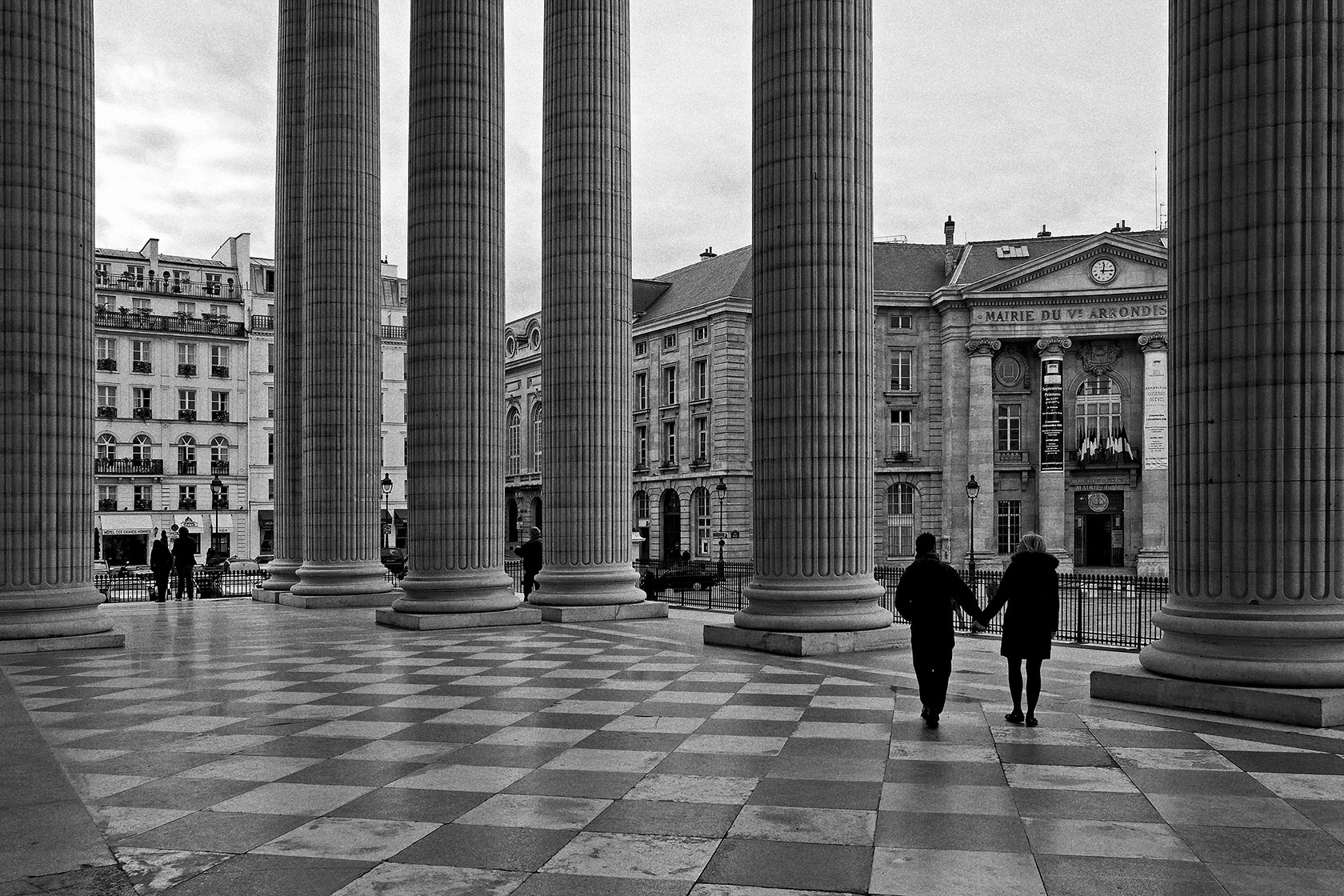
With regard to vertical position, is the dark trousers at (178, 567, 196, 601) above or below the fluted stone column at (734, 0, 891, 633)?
below

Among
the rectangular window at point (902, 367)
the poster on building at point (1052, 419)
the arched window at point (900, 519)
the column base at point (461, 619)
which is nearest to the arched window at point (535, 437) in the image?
the rectangular window at point (902, 367)

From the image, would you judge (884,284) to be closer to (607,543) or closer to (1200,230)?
(607,543)

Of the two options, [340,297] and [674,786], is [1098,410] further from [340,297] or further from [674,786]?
[674,786]

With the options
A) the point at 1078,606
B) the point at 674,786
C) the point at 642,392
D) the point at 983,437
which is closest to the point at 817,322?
the point at 1078,606

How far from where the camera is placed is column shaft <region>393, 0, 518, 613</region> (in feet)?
70.9

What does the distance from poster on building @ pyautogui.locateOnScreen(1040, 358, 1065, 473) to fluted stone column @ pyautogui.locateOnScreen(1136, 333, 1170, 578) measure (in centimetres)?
507

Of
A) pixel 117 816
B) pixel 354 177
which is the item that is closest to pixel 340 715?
pixel 117 816

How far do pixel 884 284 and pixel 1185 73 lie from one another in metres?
68.5

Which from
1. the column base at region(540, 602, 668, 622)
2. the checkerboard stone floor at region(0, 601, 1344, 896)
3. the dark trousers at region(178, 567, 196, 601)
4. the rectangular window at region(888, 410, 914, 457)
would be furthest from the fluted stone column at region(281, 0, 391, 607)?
the rectangular window at region(888, 410, 914, 457)

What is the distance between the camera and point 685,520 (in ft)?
261

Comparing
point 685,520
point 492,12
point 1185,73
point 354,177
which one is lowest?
point 685,520

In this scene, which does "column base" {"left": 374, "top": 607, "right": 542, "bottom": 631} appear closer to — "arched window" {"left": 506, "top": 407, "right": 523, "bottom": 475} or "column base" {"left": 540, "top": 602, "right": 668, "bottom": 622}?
"column base" {"left": 540, "top": 602, "right": 668, "bottom": 622}

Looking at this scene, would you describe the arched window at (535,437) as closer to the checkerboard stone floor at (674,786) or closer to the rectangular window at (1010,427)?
the rectangular window at (1010,427)

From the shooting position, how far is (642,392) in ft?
279
